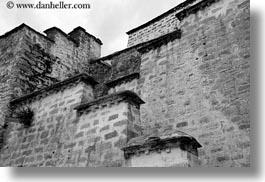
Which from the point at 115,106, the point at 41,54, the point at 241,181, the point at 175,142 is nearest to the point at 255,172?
the point at 241,181

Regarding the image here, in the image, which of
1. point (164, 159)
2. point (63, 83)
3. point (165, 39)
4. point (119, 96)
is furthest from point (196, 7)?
point (164, 159)

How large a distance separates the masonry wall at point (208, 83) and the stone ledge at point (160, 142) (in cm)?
119

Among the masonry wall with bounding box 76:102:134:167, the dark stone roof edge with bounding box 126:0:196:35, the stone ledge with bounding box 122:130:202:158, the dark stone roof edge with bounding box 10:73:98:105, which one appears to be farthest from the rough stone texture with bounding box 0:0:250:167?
the dark stone roof edge with bounding box 126:0:196:35

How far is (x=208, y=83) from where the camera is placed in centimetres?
467

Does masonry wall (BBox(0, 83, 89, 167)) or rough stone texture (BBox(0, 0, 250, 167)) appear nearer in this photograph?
rough stone texture (BBox(0, 0, 250, 167))

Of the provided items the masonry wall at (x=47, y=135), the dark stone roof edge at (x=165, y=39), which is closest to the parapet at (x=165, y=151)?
the masonry wall at (x=47, y=135)

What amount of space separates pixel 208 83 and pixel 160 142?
191cm

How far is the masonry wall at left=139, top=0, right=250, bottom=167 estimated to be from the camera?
4.18m

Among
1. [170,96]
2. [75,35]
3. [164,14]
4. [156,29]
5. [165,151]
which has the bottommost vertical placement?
[165,151]

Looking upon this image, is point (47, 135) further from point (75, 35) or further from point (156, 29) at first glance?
point (156, 29)

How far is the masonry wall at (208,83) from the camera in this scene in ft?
13.7

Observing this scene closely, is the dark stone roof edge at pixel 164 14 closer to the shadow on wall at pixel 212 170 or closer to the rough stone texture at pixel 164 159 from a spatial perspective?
the shadow on wall at pixel 212 170

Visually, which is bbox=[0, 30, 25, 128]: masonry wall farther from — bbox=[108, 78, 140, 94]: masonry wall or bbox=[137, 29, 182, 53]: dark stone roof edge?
bbox=[137, 29, 182, 53]: dark stone roof edge

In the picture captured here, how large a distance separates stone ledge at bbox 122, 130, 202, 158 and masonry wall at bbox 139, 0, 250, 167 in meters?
1.19
